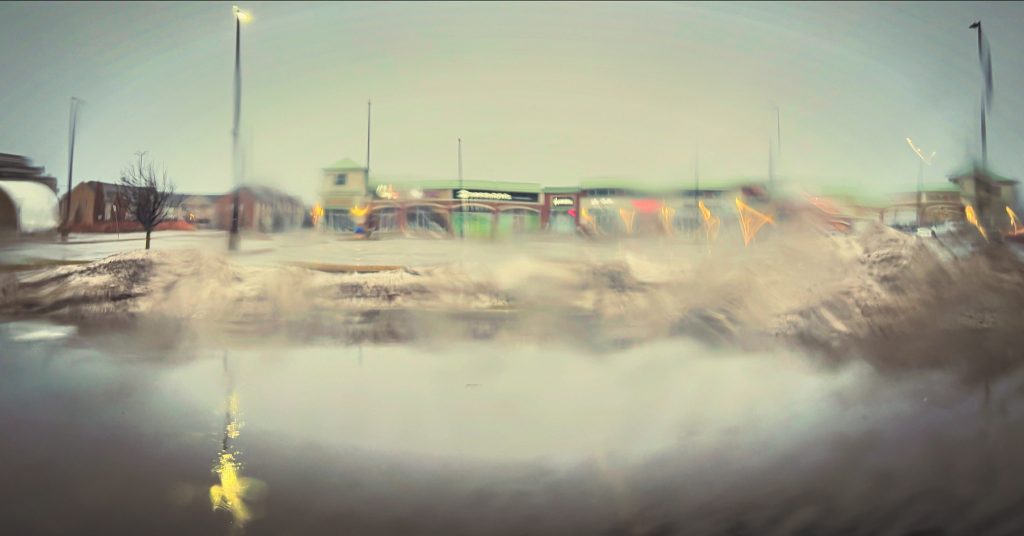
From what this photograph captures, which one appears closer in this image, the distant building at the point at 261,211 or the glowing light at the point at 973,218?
the distant building at the point at 261,211

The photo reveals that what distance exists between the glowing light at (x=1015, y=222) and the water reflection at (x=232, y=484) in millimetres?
3622

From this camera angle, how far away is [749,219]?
2.19 metres

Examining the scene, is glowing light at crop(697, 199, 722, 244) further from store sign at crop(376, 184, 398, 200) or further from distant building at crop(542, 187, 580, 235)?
store sign at crop(376, 184, 398, 200)

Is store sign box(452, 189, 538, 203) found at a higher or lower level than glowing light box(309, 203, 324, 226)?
higher

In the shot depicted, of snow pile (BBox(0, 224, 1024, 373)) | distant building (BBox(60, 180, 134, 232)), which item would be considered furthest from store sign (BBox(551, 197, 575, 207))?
distant building (BBox(60, 180, 134, 232))

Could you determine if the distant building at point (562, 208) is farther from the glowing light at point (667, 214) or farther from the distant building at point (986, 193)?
the distant building at point (986, 193)

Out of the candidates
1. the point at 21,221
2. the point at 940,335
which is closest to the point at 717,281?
the point at 940,335

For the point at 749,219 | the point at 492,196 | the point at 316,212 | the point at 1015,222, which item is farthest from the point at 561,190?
the point at 1015,222

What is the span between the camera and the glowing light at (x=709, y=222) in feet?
6.79

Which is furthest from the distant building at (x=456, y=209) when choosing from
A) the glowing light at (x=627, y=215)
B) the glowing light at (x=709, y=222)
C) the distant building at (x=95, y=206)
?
the distant building at (x=95, y=206)

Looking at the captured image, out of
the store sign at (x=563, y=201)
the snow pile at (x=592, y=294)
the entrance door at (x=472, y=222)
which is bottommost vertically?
the snow pile at (x=592, y=294)

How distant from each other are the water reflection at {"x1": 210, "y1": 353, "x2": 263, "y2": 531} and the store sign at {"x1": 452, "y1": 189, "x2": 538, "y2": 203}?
1.19m

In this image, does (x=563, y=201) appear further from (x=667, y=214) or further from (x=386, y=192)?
(x=386, y=192)

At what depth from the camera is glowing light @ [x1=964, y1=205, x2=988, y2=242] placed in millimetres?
2459
